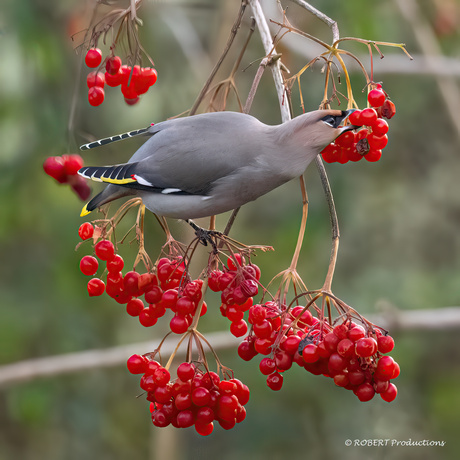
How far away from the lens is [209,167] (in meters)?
2.65

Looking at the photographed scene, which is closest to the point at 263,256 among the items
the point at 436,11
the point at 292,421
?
the point at 292,421

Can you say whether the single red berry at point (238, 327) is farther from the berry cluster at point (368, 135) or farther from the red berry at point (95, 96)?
the red berry at point (95, 96)

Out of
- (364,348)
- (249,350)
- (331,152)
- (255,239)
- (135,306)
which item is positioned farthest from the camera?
(255,239)

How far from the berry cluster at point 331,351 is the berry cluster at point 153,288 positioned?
25 centimetres

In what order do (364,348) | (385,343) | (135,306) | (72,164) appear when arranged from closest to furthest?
(364,348) → (385,343) → (135,306) → (72,164)

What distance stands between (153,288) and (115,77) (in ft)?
3.22

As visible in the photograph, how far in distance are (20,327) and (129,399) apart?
6.39 feet

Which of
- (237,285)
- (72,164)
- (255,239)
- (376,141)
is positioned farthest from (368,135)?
(255,239)

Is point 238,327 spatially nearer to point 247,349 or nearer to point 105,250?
point 247,349

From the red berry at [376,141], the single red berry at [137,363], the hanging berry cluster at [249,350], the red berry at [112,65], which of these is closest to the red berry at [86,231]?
the hanging berry cluster at [249,350]

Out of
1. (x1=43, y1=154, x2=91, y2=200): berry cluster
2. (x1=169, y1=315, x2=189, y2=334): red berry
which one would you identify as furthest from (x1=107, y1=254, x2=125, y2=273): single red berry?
(x1=43, y1=154, x2=91, y2=200): berry cluster

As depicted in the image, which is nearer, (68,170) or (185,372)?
(185,372)

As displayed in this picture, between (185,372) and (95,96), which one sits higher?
(95,96)

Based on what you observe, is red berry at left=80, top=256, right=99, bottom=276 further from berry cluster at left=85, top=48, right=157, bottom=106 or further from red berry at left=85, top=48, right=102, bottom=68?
red berry at left=85, top=48, right=102, bottom=68
